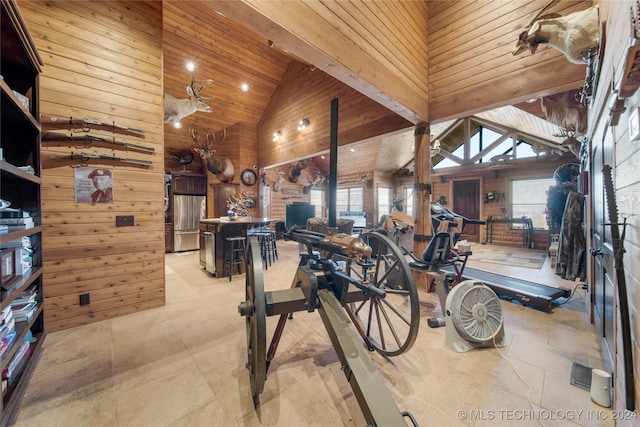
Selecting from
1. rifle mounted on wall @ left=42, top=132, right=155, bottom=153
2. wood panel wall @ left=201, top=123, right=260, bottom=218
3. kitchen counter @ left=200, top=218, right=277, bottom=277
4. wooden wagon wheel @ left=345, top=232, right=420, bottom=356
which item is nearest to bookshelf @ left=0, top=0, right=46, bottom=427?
rifle mounted on wall @ left=42, top=132, right=155, bottom=153

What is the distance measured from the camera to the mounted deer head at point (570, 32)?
1.83 meters

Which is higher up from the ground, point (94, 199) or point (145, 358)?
point (94, 199)

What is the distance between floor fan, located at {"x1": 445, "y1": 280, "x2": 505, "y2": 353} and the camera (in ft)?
6.82

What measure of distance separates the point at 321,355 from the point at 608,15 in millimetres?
3156

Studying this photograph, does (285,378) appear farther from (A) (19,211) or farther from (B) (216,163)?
(B) (216,163)

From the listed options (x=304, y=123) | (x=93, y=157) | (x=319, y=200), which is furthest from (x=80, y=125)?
(x=319, y=200)

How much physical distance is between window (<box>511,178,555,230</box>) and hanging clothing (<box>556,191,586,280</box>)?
5810mm

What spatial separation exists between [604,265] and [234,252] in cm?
468

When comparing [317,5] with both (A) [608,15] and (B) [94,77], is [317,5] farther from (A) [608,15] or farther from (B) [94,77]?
(B) [94,77]

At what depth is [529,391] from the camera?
5.32 feet

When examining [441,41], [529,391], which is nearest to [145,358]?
[529,391]

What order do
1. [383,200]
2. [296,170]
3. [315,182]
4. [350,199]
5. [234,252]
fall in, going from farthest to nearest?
[350,199] → [383,200] → [315,182] → [296,170] → [234,252]

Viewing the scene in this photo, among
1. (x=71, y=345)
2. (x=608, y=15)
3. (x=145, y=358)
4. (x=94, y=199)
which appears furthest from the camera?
(x=94, y=199)

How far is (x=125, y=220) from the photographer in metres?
2.77
